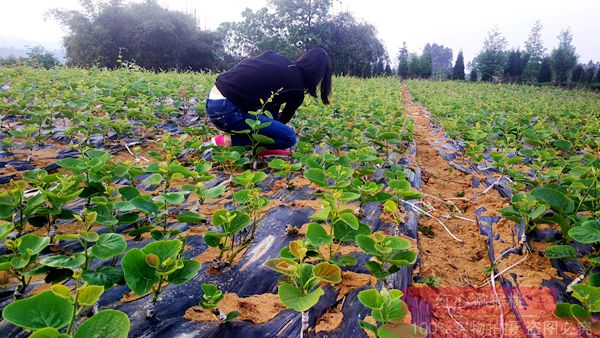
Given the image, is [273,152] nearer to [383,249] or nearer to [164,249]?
[383,249]

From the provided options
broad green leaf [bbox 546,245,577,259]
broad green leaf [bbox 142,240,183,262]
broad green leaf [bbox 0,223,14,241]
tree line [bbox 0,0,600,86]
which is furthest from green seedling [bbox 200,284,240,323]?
tree line [bbox 0,0,600,86]

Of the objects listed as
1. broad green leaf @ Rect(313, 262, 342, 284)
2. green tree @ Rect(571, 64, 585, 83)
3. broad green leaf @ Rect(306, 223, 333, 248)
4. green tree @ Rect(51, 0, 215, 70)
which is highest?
green tree @ Rect(51, 0, 215, 70)

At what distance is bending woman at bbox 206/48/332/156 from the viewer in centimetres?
329

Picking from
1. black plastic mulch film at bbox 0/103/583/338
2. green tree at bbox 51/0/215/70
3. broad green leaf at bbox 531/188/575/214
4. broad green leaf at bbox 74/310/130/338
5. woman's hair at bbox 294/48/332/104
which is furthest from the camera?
green tree at bbox 51/0/215/70

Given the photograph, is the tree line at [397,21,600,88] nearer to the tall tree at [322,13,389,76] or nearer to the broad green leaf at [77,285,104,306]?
the tall tree at [322,13,389,76]

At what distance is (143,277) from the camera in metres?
1.04

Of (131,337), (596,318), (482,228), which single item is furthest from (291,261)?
(482,228)

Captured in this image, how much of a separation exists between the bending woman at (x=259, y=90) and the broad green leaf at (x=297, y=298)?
223cm

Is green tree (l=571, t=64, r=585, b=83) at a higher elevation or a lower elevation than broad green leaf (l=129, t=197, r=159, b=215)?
higher

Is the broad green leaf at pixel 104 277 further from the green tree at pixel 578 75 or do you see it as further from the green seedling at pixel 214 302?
the green tree at pixel 578 75

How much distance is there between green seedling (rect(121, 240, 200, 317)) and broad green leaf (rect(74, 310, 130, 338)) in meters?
0.20

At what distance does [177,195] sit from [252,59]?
2.23m

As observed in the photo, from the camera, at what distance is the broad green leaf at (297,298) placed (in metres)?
1.00

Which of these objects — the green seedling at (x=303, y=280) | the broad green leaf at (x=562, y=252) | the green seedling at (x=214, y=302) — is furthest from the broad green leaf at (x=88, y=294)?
the broad green leaf at (x=562, y=252)
